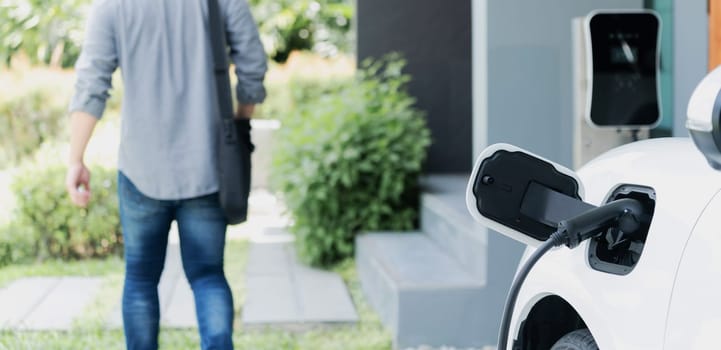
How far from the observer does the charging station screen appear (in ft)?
12.7

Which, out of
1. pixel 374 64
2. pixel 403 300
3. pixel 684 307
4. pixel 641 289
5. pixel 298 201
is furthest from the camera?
pixel 374 64

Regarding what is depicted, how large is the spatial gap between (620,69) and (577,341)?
2.13 meters

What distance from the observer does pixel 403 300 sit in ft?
14.3

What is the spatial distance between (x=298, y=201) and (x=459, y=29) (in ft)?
7.24

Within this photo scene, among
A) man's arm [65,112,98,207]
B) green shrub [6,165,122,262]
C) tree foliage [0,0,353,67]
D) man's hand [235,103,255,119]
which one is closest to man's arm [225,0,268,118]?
man's hand [235,103,255,119]

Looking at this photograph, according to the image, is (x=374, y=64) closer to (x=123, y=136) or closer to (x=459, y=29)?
(x=459, y=29)

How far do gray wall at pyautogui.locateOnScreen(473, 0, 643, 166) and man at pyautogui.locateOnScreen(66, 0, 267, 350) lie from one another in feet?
4.89

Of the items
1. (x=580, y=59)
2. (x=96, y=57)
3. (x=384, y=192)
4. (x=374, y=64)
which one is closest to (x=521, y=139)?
(x=580, y=59)

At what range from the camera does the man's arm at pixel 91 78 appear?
3203 millimetres

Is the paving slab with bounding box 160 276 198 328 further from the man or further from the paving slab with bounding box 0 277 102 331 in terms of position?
the man

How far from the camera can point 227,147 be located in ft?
10.6

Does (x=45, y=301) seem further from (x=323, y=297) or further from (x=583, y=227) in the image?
(x=583, y=227)

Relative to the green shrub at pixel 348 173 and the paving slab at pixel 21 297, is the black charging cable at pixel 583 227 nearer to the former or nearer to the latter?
the paving slab at pixel 21 297

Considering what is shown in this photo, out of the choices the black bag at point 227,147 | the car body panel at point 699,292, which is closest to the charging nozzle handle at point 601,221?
the car body panel at point 699,292
